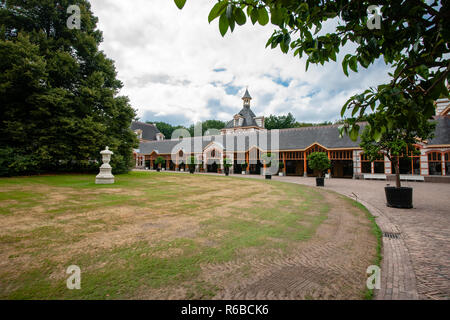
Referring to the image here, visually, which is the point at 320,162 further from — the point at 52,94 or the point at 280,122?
the point at 280,122

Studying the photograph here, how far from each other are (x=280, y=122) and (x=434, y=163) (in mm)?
46344

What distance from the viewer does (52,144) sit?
16.1 metres

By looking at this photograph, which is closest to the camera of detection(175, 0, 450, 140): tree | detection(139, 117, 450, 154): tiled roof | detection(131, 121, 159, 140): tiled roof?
detection(175, 0, 450, 140): tree

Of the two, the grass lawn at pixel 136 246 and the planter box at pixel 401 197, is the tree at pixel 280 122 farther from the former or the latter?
the grass lawn at pixel 136 246

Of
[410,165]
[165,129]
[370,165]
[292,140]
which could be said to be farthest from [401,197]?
[165,129]

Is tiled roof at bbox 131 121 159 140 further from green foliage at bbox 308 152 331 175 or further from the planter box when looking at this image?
the planter box

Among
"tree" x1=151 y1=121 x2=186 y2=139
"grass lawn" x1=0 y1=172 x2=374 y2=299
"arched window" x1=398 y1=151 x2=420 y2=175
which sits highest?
"tree" x1=151 y1=121 x2=186 y2=139

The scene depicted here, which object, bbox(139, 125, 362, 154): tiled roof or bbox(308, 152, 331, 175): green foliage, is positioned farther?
bbox(139, 125, 362, 154): tiled roof

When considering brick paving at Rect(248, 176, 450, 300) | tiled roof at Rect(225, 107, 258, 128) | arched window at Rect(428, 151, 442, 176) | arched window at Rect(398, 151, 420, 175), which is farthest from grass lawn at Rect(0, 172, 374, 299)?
tiled roof at Rect(225, 107, 258, 128)

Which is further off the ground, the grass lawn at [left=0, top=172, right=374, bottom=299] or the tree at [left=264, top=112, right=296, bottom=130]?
the tree at [left=264, top=112, right=296, bottom=130]

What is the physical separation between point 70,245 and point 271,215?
5.26 metres

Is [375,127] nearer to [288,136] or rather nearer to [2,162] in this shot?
[2,162]

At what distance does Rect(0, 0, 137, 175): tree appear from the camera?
14734mm

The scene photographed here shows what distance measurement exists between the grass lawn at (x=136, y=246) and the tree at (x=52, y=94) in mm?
11799
